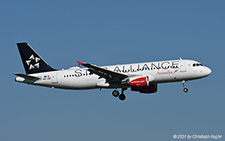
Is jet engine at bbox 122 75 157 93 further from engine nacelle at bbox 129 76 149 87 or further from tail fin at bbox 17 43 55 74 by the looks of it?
tail fin at bbox 17 43 55 74

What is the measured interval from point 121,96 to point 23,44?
15.7 meters

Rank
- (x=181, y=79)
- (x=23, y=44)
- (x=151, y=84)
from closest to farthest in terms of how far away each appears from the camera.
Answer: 1. (x=181, y=79)
2. (x=151, y=84)
3. (x=23, y=44)

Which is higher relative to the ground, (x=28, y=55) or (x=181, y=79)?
(x=28, y=55)

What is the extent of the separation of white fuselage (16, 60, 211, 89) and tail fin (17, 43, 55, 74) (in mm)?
1131

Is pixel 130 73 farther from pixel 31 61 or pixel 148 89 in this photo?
pixel 31 61

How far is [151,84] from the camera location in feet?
176

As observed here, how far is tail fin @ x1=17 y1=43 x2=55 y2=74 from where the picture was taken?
5550cm

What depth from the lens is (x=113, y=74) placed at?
5050 cm

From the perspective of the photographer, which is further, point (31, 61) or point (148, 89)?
point (31, 61)

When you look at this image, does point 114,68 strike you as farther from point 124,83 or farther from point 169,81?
point 169,81

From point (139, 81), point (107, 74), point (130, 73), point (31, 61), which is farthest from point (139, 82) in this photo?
point (31, 61)

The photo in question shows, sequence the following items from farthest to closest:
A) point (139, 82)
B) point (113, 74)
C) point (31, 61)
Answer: point (31, 61)
point (113, 74)
point (139, 82)

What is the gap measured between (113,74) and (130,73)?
7.82 feet

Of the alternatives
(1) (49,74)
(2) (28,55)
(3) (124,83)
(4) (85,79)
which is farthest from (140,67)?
(2) (28,55)
